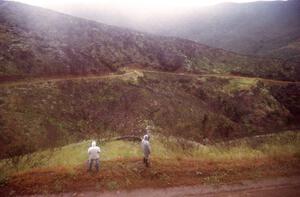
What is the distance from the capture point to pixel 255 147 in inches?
1027

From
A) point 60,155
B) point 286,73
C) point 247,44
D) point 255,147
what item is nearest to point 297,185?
point 255,147

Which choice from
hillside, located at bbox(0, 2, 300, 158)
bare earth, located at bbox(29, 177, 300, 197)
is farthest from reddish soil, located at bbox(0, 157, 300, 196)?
hillside, located at bbox(0, 2, 300, 158)

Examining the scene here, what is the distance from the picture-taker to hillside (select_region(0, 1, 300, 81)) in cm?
4672

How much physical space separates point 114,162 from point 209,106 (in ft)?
100

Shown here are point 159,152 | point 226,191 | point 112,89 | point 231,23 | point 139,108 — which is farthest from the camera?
point 231,23

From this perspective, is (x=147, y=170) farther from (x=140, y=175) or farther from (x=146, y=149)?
(x=146, y=149)

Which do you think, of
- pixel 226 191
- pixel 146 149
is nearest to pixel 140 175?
pixel 146 149

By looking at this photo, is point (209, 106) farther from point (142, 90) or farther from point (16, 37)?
point (16, 37)

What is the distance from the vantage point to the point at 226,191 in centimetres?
1742

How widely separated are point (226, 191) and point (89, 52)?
41000 millimetres

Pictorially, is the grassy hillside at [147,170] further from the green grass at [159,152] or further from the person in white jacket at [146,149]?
the person in white jacket at [146,149]

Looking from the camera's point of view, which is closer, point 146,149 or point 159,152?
point 146,149

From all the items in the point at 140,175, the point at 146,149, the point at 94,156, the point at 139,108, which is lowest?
the point at 140,175

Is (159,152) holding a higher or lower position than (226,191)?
higher
